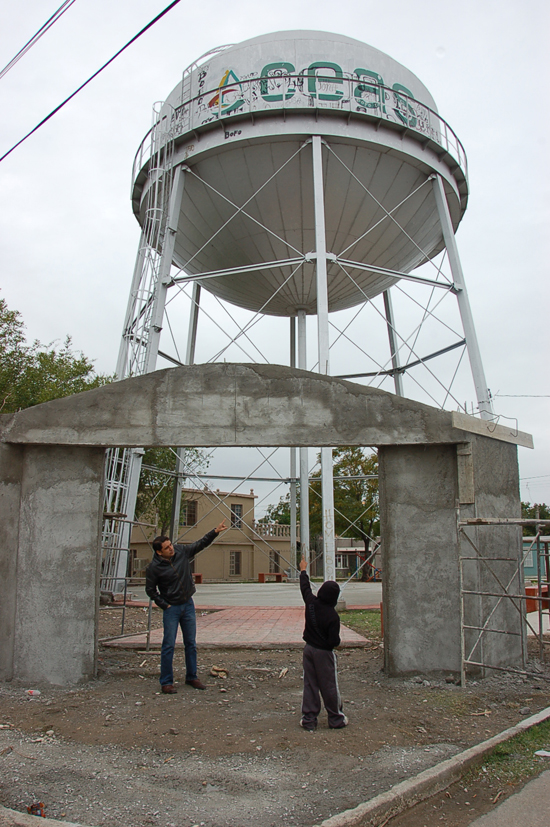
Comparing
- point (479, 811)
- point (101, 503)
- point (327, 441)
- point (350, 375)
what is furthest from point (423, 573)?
point (350, 375)

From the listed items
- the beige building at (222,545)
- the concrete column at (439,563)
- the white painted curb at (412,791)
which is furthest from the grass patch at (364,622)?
the beige building at (222,545)

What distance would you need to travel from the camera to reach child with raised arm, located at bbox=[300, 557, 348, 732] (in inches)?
199

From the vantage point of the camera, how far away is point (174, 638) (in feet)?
20.7

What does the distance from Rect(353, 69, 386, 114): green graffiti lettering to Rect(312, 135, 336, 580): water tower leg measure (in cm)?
121

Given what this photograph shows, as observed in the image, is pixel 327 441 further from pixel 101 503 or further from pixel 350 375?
pixel 350 375

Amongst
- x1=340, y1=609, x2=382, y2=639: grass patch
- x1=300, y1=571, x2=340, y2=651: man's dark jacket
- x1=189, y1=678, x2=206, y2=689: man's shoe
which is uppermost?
x1=300, y1=571, x2=340, y2=651: man's dark jacket

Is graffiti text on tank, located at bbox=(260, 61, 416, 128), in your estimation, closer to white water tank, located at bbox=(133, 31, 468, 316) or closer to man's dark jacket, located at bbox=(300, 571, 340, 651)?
white water tank, located at bbox=(133, 31, 468, 316)

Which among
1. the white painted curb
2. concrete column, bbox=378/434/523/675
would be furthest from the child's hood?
concrete column, bbox=378/434/523/675

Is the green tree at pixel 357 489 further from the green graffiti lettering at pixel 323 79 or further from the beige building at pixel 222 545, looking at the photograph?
the green graffiti lettering at pixel 323 79

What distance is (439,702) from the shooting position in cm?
584

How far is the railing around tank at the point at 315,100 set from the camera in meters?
11.9

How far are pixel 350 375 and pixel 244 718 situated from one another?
41.1ft

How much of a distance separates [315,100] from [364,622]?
399 inches

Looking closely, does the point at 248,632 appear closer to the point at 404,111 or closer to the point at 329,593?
the point at 329,593
